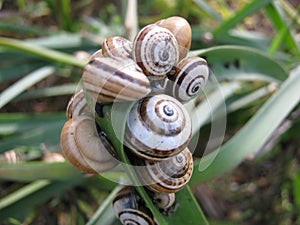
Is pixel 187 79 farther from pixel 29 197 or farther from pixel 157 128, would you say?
pixel 29 197

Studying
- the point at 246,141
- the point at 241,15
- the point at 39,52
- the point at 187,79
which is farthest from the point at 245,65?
the point at 187,79

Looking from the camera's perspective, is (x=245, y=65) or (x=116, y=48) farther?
(x=245, y=65)

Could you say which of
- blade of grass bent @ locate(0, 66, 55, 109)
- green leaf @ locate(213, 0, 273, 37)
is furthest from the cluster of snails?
green leaf @ locate(213, 0, 273, 37)

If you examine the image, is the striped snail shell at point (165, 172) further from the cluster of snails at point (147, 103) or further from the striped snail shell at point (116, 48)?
the striped snail shell at point (116, 48)

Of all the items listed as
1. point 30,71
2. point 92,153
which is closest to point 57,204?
point 30,71

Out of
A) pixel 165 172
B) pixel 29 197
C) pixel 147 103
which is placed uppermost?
pixel 147 103

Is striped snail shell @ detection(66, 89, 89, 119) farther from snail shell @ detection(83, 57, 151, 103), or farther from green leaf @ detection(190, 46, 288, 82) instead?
green leaf @ detection(190, 46, 288, 82)
